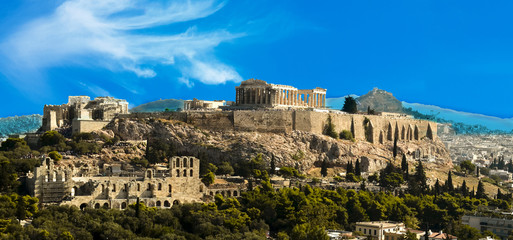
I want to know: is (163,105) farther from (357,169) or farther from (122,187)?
(122,187)

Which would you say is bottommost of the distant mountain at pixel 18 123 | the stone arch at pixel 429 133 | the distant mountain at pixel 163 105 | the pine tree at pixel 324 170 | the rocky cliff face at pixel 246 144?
the pine tree at pixel 324 170

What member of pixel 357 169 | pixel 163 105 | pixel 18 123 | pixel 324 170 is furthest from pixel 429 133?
pixel 18 123

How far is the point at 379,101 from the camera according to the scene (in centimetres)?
17500

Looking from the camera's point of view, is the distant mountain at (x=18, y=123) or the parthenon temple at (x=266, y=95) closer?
the parthenon temple at (x=266, y=95)

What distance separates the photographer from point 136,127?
84.6m

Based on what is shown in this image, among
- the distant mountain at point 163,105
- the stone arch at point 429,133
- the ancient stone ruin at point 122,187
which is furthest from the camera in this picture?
the distant mountain at point 163,105

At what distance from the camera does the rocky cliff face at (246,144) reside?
81750 millimetres

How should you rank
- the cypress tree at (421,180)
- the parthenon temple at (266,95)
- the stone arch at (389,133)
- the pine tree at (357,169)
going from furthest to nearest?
the stone arch at (389,133)
the parthenon temple at (266,95)
the pine tree at (357,169)
the cypress tree at (421,180)

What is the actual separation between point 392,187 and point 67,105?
3341 cm

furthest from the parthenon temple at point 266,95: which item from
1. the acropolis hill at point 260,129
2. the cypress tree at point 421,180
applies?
the cypress tree at point 421,180

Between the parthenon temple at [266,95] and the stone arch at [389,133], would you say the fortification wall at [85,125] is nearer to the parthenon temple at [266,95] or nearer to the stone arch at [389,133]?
the parthenon temple at [266,95]

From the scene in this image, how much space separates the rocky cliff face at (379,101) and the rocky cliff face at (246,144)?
81.2 meters

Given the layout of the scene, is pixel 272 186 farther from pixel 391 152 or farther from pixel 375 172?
pixel 391 152

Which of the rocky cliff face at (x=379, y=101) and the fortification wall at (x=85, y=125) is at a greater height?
the rocky cliff face at (x=379, y=101)
